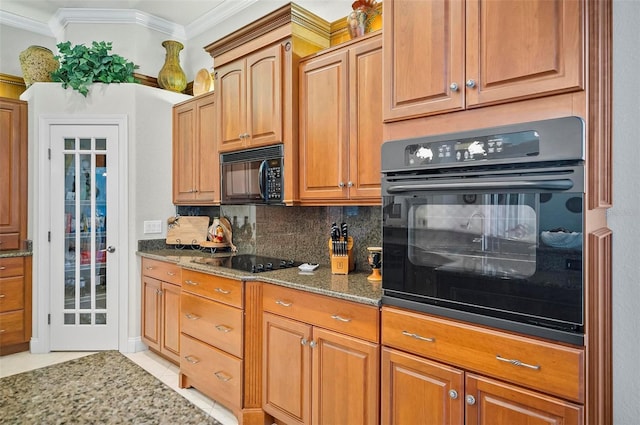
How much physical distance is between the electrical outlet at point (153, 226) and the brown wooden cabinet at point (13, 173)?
1202 mm

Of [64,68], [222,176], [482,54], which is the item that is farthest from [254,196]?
[64,68]

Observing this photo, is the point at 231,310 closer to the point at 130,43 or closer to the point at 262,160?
the point at 262,160

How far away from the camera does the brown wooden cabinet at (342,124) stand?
213cm

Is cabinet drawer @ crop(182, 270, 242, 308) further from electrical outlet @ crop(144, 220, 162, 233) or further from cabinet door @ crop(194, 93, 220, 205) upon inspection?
electrical outlet @ crop(144, 220, 162, 233)

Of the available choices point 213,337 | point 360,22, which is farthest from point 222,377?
point 360,22

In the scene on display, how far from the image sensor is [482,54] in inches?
58.4

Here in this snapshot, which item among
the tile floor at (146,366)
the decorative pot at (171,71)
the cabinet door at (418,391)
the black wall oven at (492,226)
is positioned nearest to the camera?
the black wall oven at (492,226)

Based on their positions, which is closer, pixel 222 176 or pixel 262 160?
pixel 262 160

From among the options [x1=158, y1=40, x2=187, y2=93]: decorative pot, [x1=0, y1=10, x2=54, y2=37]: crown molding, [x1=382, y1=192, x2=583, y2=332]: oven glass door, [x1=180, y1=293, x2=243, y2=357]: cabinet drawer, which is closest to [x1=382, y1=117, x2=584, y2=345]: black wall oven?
[x1=382, y1=192, x2=583, y2=332]: oven glass door

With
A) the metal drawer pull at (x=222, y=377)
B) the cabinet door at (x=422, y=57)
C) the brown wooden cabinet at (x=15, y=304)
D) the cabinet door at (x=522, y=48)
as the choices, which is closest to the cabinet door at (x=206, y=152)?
the metal drawer pull at (x=222, y=377)

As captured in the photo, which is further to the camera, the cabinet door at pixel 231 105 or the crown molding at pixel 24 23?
the crown molding at pixel 24 23

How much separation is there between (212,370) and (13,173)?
112 inches

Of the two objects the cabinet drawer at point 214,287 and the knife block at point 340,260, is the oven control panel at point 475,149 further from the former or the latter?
the cabinet drawer at point 214,287

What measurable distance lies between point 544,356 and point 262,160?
1955mm
